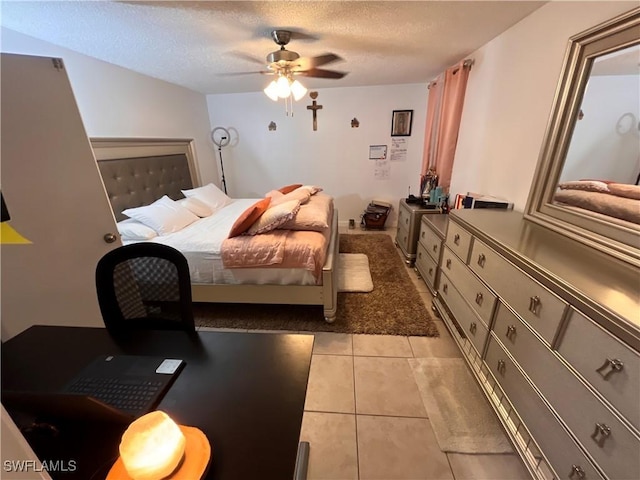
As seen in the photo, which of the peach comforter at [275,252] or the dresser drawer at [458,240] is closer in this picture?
the dresser drawer at [458,240]

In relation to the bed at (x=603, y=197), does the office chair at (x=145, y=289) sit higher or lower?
lower

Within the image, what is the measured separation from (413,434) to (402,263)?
2.03 metres

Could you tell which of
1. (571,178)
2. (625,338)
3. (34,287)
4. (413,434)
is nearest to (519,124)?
(571,178)

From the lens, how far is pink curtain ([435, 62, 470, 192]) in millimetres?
2688

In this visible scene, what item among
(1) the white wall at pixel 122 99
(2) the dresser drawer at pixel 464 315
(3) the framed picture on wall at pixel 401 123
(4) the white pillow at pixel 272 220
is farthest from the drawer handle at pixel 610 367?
(3) the framed picture on wall at pixel 401 123

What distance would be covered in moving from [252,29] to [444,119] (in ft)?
7.45

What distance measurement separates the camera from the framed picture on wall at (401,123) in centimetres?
390

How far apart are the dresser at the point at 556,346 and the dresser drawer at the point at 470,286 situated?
1 cm

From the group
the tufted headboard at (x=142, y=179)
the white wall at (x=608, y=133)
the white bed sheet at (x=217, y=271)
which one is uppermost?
the white wall at (x=608, y=133)

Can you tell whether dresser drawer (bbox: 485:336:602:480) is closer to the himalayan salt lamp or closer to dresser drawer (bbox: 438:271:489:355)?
dresser drawer (bbox: 438:271:489:355)

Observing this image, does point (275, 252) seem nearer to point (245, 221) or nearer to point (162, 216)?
point (245, 221)

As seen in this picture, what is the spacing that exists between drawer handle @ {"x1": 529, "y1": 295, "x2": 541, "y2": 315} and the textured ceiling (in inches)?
69.4

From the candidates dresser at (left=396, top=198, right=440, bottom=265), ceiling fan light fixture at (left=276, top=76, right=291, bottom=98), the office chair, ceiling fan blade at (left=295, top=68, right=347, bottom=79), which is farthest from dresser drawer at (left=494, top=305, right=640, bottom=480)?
ceiling fan blade at (left=295, top=68, right=347, bottom=79)

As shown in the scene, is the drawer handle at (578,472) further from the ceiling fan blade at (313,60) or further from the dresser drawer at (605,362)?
the ceiling fan blade at (313,60)
